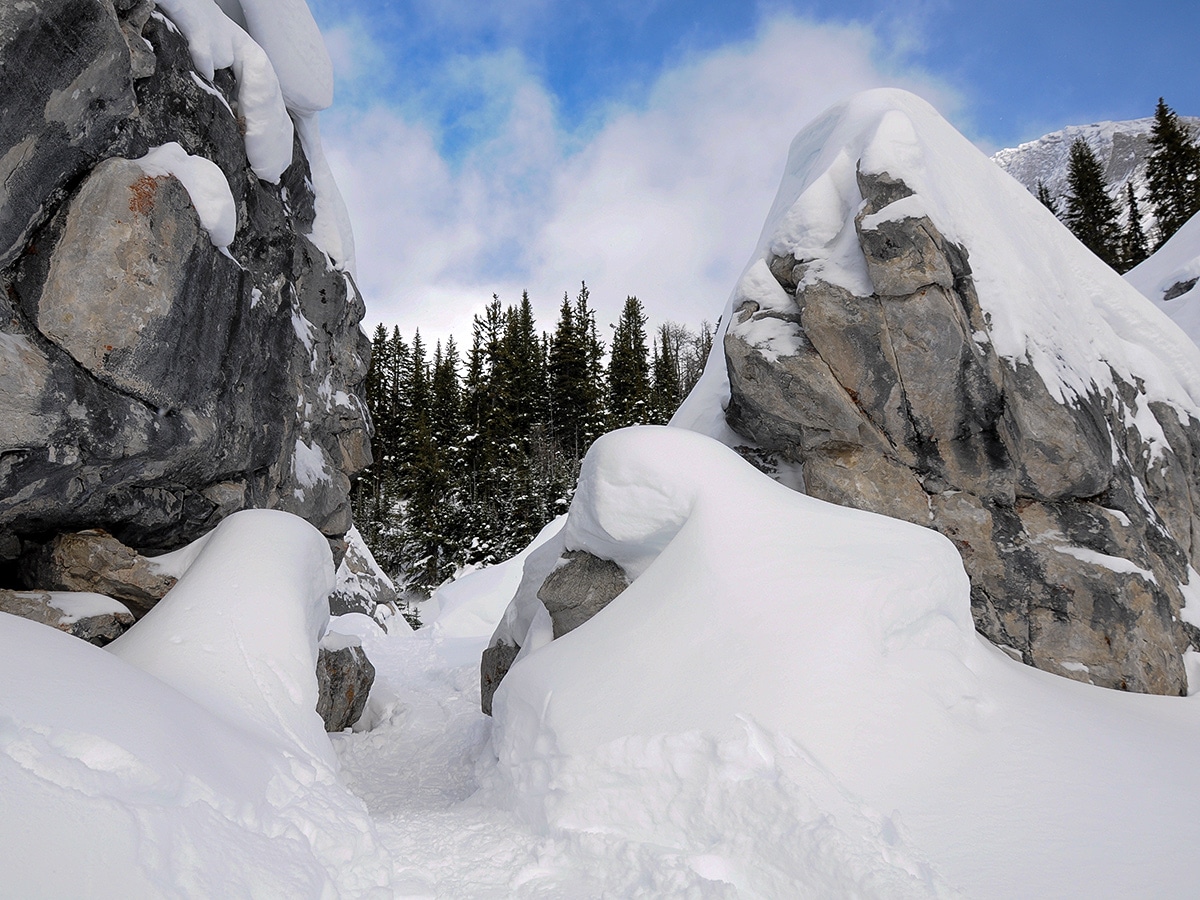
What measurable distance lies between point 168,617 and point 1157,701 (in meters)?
11.2

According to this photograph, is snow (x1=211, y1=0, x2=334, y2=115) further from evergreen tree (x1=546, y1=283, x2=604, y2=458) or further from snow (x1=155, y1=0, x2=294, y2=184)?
evergreen tree (x1=546, y1=283, x2=604, y2=458)

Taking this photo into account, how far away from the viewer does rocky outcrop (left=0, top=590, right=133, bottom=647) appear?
700 centimetres

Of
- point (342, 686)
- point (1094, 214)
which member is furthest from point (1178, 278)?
point (342, 686)

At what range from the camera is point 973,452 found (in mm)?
9352

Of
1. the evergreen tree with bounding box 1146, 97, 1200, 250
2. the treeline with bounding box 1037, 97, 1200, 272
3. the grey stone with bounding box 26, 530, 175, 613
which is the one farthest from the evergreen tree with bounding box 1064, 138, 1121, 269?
the grey stone with bounding box 26, 530, 175, 613

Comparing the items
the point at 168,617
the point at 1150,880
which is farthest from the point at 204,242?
the point at 1150,880

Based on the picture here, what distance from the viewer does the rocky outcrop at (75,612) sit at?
23.0 ft

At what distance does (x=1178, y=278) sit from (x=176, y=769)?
31.9 meters

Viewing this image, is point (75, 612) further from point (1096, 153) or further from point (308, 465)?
point (1096, 153)

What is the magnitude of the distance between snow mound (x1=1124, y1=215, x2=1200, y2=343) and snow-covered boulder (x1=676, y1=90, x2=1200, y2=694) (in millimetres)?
14903

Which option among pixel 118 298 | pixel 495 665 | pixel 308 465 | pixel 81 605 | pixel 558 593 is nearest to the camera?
pixel 118 298

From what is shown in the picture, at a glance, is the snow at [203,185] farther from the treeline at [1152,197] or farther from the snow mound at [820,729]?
the treeline at [1152,197]

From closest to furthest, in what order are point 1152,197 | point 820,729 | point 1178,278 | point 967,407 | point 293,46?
1. point 820,729
2. point 967,407
3. point 293,46
4. point 1178,278
5. point 1152,197

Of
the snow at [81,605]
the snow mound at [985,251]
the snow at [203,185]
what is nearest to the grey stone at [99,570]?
the snow at [81,605]
